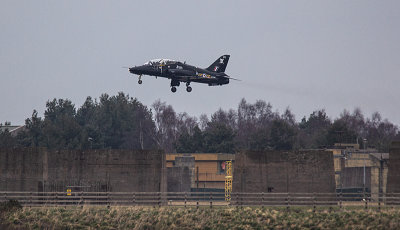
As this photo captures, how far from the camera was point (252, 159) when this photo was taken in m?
63.5

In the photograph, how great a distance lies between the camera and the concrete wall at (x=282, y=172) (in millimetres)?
63531

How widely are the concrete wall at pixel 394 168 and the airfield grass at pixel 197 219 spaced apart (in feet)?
18.4

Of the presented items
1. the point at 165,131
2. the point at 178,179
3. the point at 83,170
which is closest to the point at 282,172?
the point at 83,170

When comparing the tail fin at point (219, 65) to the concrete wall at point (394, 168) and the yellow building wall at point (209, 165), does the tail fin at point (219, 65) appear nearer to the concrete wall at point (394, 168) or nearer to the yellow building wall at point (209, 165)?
the yellow building wall at point (209, 165)

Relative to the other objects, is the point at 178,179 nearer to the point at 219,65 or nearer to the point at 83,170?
the point at 219,65

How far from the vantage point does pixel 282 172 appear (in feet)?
209

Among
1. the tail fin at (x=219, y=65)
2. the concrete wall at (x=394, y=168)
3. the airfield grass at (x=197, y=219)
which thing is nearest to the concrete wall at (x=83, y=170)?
the airfield grass at (x=197, y=219)

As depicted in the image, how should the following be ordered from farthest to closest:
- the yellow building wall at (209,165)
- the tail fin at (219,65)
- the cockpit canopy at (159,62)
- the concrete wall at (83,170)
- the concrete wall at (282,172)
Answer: the yellow building wall at (209,165) < the tail fin at (219,65) < the cockpit canopy at (159,62) < the concrete wall at (83,170) < the concrete wall at (282,172)

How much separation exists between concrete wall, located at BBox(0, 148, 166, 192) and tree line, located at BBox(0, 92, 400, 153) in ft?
176

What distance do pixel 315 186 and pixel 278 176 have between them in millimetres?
3109

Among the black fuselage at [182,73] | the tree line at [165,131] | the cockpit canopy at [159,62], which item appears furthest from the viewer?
the tree line at [165,131]

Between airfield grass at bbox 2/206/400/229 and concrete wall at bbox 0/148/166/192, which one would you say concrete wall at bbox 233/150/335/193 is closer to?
concrete wall at bbox 0/148/166/192

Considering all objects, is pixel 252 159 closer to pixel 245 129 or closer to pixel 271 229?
pixel 271 229

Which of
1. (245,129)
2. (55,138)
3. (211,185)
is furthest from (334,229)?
(245,129)
